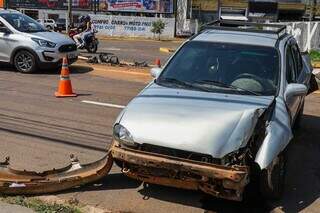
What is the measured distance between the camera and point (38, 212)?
533 cm

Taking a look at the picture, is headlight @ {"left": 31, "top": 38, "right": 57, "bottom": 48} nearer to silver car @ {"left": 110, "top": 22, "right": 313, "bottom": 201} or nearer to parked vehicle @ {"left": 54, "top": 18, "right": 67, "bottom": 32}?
silver car @ {"left": 110, "top": 22, "right": 313, "bottom": 201}

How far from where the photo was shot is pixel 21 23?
15.6 metres

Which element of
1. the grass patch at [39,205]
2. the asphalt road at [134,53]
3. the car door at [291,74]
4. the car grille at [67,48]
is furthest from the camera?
the asphalt road at [134,53]

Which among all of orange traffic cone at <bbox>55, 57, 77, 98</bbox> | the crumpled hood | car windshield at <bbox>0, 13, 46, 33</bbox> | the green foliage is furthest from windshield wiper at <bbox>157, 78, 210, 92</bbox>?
the green foliage

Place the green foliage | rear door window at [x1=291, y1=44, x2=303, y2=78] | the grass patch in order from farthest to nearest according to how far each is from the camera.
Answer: the green foliage, rear door window at [x1=291, y1=44, x2=303, y2=78], the grass patch

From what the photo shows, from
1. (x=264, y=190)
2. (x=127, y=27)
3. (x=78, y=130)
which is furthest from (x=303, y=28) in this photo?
(x=127, y=27)

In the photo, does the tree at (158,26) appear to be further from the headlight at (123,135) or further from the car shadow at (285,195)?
the headlight at (123,135)

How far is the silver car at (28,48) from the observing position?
586 inches

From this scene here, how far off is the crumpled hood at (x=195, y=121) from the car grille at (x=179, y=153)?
52 millimetres

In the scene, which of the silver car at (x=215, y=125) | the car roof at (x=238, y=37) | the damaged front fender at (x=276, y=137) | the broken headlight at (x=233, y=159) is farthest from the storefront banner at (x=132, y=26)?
the broken headlight at (x=233, y=159)

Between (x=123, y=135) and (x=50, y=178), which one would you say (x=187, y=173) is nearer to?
(x=123, y=135)

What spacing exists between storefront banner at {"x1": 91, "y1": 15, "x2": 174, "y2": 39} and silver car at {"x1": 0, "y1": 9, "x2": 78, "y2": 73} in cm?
3341

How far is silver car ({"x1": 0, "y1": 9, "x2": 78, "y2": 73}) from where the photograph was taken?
1489 centimetres

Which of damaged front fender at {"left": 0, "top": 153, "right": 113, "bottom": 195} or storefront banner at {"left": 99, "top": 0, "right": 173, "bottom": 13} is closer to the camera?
damaged front fender at {"left": 0, "top": 153, "right": 113, "bottom": 195}
